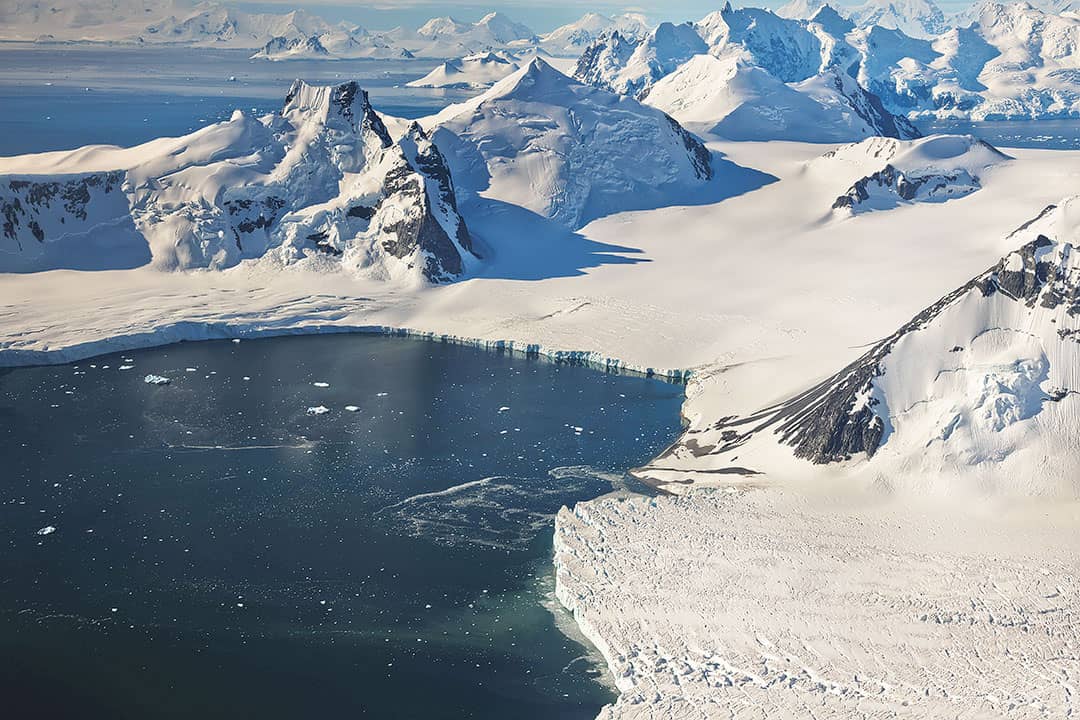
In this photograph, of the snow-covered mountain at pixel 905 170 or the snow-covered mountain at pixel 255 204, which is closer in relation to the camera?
the snow-covered mountain at pixel 255 204

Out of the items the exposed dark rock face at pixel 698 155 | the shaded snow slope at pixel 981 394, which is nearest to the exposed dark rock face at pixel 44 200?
the exposed dark rock face at pixel 698 155

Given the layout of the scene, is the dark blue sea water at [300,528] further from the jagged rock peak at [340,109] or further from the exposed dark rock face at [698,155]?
the exposed dark rock face at [698,155]

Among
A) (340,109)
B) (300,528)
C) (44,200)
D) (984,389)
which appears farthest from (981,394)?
(44,200)

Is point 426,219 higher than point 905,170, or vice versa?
point 905,170

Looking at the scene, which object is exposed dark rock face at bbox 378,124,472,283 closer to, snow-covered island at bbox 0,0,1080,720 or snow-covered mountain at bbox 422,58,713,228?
snow-covered island at bbox 0,0,1080,720

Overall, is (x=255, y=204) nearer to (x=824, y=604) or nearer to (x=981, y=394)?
(x=981, y=394)
